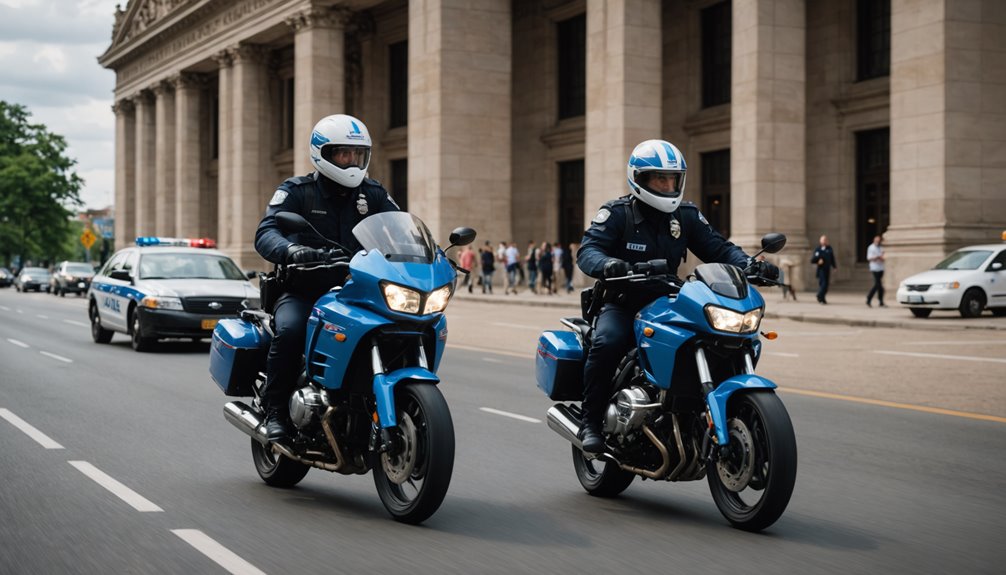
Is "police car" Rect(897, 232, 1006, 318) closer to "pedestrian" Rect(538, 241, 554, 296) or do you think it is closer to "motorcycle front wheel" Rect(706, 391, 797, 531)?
"pedestrian" Rect(538, 241, 554, 296)

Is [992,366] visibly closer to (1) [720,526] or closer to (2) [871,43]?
(1) [720,526]

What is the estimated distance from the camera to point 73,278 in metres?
53.0

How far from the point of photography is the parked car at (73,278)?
5244 centimetres

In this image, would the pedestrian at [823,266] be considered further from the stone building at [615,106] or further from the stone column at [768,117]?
the stone column at [768,117]

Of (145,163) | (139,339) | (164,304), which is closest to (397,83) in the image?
(145,163)

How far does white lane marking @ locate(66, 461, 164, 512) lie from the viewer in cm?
631

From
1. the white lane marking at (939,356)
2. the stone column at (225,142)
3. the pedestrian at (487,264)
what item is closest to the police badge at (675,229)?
the white lane marking at (939,356)

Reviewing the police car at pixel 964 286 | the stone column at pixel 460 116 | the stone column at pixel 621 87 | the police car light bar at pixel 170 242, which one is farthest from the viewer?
the stone column at pixel 460 116

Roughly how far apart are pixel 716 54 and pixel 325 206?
33.0 meters

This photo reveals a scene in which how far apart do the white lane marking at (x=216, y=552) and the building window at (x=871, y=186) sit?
96.2 ft

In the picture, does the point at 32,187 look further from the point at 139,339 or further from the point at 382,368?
the point at 382,368

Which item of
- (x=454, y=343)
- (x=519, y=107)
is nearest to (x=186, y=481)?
(x=454, y=343)

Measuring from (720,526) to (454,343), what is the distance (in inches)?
557

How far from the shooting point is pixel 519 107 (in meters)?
45.7
